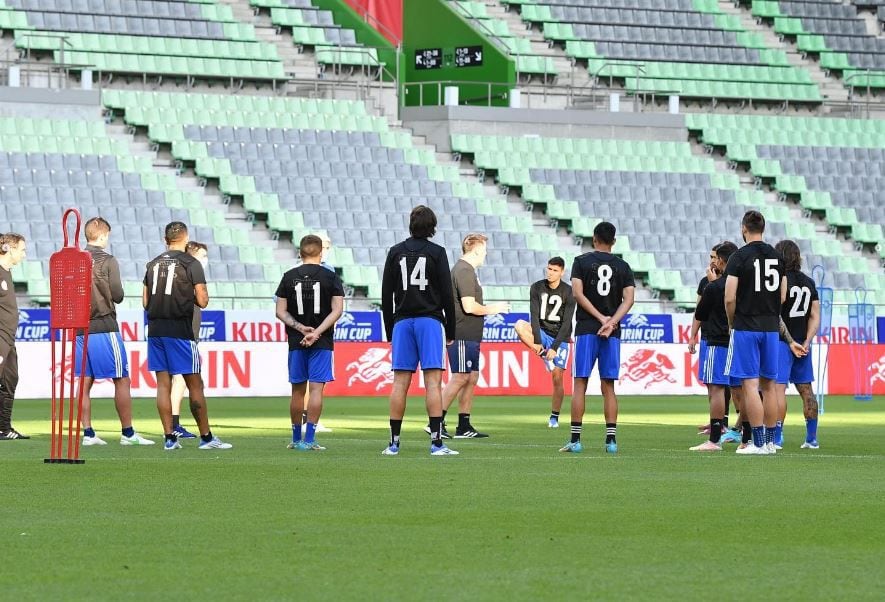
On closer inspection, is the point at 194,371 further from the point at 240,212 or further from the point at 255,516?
the point at 240,212

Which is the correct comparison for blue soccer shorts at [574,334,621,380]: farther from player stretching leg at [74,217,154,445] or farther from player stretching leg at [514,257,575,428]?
player stretching leg at [514,257,575,428]

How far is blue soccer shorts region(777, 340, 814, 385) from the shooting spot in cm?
1575

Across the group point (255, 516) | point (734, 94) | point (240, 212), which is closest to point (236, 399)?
point (240, 212)

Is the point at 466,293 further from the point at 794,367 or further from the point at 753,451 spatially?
the point at 753,451

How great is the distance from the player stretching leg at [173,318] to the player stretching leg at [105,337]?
0.63 meters

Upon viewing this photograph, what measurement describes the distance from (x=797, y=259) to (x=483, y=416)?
7.74 metres

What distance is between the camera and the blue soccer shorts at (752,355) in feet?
48.1

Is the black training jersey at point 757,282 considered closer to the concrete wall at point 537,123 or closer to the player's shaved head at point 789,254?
the player's shaved head at point 789,254

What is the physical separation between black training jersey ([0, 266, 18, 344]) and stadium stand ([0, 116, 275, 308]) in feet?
45.1

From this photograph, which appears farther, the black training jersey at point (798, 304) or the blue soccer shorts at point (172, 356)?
the black training jersey at point (798, 304)

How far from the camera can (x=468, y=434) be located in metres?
17.7

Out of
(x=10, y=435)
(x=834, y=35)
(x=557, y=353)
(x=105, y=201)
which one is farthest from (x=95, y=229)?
(x=834, y=35)

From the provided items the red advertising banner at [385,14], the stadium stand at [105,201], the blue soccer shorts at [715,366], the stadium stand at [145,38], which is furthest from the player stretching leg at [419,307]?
the red advertising banner at [385,14]

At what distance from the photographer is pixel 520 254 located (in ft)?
120
